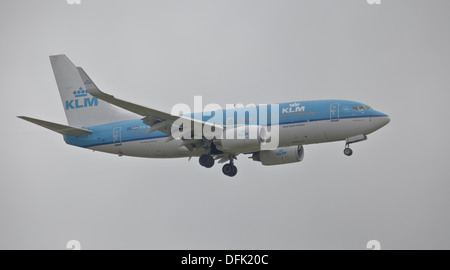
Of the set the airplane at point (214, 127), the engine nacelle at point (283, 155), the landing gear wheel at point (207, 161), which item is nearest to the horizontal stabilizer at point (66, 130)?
the airplane at point (214, 127)

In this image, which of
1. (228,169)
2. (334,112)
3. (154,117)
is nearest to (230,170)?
(228,169)

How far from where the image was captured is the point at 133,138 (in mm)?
53312

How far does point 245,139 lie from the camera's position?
49.4m

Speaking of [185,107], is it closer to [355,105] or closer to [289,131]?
[289,131]

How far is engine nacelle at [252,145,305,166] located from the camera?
55.2 m

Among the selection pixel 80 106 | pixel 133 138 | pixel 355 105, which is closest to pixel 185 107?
pixel 133 138

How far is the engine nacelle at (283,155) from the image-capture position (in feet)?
181

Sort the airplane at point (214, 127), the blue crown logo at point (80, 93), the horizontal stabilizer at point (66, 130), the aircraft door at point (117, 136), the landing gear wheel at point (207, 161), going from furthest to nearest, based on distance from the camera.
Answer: the blue crown logo at point (80, 93) < the aircraft door at point (117, 136) < the horizontal stabilizer at point (66, 130) < the landing gear wheel at point (207, 161) < the airplane at point (214, 127)

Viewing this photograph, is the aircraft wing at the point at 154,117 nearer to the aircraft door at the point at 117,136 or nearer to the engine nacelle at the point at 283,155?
the aircraft door at the point at 117,136

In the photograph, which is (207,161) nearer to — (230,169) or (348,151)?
(230,169)

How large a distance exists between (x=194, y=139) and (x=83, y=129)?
8878mm

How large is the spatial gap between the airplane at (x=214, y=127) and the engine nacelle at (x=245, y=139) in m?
0.06

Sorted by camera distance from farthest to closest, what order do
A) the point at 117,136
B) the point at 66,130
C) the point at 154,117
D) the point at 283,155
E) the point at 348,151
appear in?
the point at 283,155, the point at 66,130, the point at 117,136, the point at 348,151, the point at 154,117

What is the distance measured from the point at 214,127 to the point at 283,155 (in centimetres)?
731
